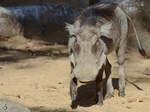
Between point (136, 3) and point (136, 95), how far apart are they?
11.9 ft

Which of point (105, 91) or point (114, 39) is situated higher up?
point (114, 39)

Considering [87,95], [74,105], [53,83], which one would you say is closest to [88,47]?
[74,105]

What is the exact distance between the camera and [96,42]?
5.62 m

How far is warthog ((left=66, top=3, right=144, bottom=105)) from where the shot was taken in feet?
17.5

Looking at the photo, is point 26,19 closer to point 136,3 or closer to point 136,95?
point 136,3

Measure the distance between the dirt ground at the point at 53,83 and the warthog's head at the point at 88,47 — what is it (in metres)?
0.72

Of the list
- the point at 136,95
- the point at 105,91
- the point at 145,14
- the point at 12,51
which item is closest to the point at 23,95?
the point at 105,91

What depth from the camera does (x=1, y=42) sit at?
420 inches

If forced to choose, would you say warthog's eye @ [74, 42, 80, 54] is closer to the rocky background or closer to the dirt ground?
the dirt ground

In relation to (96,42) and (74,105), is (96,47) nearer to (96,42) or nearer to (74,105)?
(96,42)

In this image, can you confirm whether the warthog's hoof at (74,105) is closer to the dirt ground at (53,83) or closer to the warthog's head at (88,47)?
the dirt ground at (53,83)

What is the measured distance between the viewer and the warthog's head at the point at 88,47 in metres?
5.24

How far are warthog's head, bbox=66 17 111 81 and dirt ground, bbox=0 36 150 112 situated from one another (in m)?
0.72

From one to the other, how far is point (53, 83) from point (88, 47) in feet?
6.30
